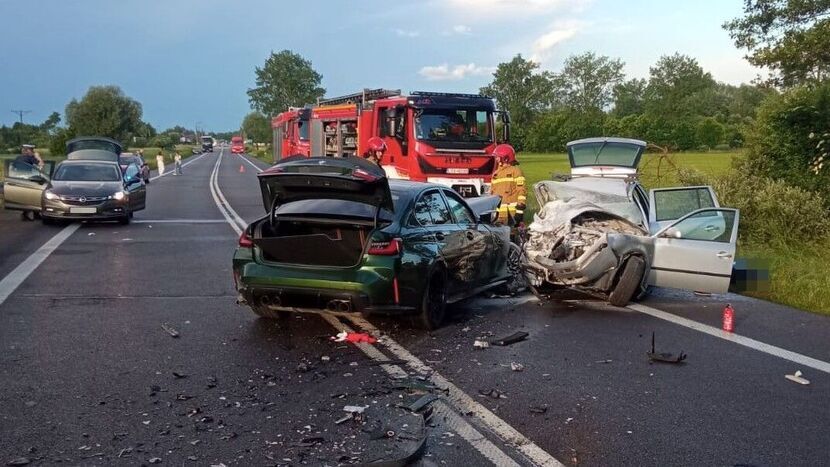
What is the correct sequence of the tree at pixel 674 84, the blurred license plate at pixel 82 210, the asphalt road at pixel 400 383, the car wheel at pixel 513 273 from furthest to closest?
the tree at pixel 674 84, the blurred license plate at pixel 82 210, the car wheel at pixel 513 273, the asphalt road at pixel 400 383

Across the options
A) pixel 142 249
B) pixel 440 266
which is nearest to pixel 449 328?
pixel 440 266

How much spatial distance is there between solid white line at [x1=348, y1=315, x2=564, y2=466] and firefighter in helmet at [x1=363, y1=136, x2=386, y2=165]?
1066cm

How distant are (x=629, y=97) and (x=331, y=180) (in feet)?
375

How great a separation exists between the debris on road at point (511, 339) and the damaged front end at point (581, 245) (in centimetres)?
172

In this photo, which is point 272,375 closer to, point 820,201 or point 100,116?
point 820,201

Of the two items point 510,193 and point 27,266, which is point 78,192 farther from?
point 510,193

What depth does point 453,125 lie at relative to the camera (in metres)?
17.3

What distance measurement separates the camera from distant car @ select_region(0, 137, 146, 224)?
53.9ft

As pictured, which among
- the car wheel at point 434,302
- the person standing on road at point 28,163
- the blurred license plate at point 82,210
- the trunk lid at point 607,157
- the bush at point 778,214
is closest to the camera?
the car wheel at point 434,302

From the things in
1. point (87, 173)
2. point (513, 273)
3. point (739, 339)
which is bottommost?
point (739, 339)

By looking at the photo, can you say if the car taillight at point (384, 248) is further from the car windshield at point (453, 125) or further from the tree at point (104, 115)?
the tree at point (104, 115)

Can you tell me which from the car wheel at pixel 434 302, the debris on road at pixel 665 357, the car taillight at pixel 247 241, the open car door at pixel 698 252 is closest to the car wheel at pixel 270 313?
the car taillight at pixel 247 241

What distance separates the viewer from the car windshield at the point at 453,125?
17.0 meters

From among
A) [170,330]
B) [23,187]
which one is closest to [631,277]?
[170,330]
